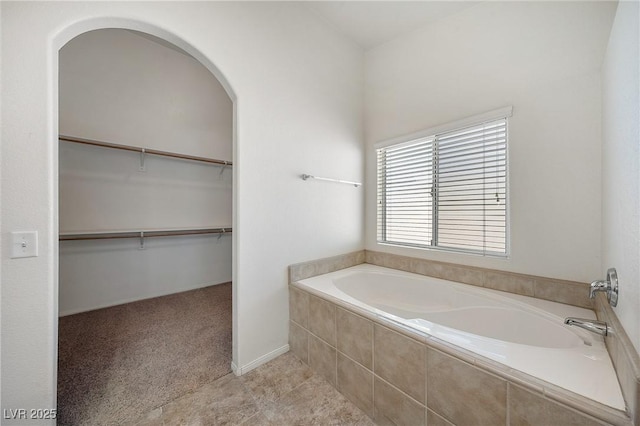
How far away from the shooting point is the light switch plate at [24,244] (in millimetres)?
946

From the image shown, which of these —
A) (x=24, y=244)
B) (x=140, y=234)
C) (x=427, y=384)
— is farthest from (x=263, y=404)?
(x=140, y=234)

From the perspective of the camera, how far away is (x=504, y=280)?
170 cm

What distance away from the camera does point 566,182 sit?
1.48 m

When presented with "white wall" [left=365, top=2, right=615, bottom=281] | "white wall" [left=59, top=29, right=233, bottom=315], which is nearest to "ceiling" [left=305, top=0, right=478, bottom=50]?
"white wall" [left=365, top=2, right=615, bottom=281]

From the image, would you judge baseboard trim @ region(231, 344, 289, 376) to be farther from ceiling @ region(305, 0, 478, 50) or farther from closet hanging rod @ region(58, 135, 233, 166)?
ceiling @ region(305, 0, 478, 50)

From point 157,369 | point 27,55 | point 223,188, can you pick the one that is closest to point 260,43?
point 27,55

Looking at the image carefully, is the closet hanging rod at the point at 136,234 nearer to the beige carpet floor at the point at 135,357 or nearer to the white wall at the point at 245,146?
the beige carpet floor at the point at 135,357

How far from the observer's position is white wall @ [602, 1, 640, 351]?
0.80 m

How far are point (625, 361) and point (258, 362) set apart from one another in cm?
182

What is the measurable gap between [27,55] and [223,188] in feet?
8.42

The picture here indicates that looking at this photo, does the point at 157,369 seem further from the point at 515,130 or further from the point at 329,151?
the point at 515,130

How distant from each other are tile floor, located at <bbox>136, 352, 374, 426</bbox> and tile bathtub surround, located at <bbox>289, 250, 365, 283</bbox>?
0.68 meters

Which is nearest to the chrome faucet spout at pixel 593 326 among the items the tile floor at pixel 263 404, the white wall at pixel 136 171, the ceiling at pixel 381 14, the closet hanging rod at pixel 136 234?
the tile floor at pixel 263 404

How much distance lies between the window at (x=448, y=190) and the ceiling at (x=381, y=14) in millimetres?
1004
